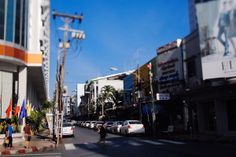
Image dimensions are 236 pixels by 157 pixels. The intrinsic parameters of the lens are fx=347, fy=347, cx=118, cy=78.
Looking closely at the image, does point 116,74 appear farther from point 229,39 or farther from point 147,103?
point 229,39

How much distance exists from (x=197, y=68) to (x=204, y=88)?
22.5ft

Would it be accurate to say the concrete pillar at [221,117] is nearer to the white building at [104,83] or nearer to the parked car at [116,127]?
the parked car at [116,127]

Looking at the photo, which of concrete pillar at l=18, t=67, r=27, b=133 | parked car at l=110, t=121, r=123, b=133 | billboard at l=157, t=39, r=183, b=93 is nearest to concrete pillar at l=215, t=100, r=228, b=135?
billboard at l=157, t=39, r=183, b=93

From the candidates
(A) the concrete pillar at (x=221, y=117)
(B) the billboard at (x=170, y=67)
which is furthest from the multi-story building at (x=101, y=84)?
(A) the concrete pillar at (x=221, y=117)

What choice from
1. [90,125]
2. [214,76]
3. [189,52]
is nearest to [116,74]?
[90,125]

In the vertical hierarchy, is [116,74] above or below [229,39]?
above

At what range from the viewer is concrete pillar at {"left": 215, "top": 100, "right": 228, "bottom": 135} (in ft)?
97.3

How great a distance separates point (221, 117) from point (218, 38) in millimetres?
7155

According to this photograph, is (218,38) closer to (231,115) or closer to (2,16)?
(231,115)

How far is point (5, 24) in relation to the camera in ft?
103

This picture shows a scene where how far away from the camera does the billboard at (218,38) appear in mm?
29828

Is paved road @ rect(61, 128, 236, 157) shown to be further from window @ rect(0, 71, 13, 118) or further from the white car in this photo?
window @ rect(0, 71, 13, 118)

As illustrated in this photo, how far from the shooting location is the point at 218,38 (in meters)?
31.5

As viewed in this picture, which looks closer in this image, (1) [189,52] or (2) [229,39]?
(2) [229,39]
